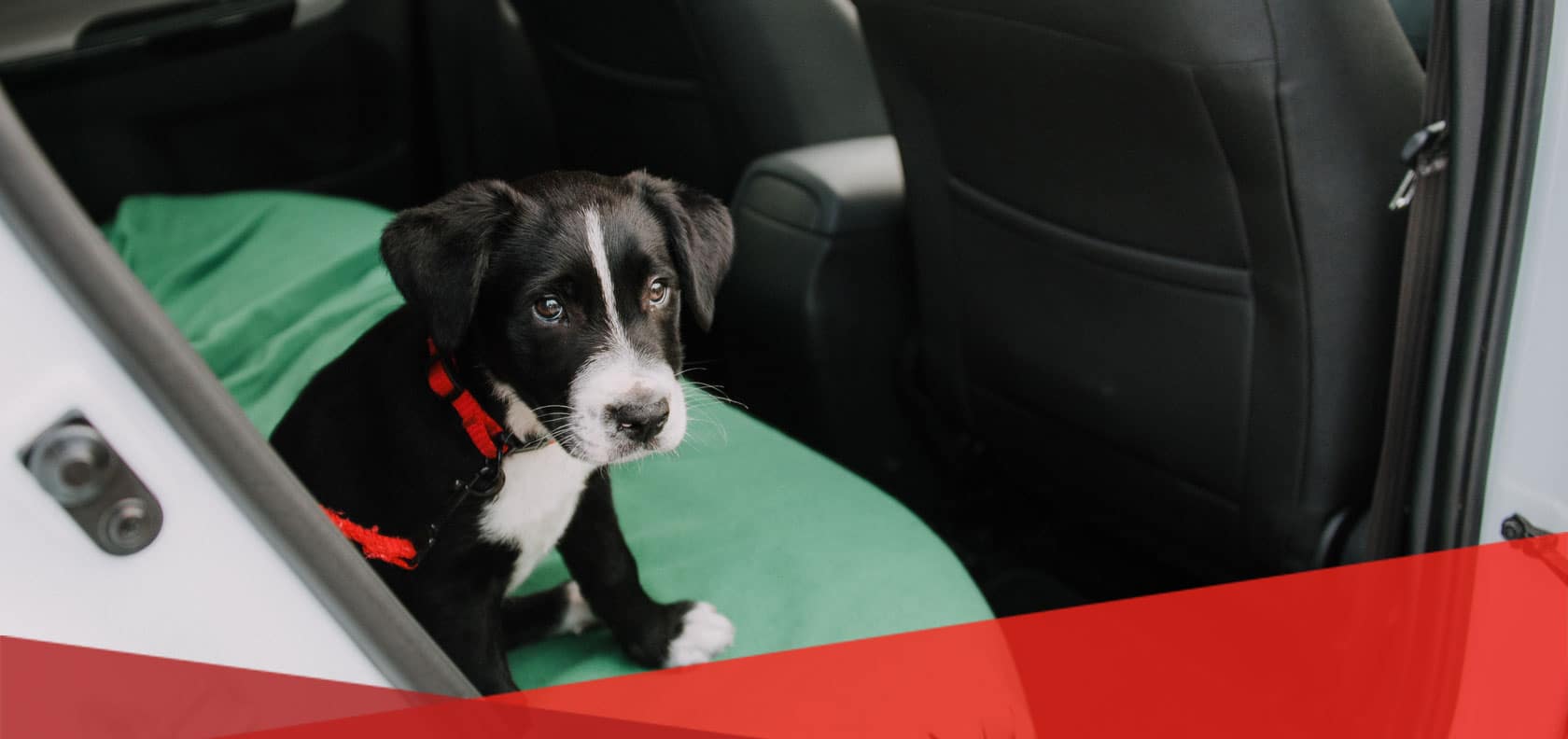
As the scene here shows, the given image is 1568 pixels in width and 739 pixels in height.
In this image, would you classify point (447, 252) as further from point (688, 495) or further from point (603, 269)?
point (688, 495)

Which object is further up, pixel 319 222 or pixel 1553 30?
pixel 1553 30

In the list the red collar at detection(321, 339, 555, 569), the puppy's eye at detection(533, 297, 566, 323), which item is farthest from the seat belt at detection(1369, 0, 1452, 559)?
the red collar at detection(321, 339, 555, 569)

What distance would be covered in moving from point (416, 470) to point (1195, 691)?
1.12 meters

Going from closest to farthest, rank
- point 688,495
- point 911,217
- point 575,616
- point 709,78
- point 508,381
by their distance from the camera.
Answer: point 508,381, point 575,616, point 688,495, point 911,217, point 709,78

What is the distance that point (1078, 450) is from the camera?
6.70 ft

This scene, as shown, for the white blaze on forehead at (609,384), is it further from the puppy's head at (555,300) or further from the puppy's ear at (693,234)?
the puppy's ear at (693,234)

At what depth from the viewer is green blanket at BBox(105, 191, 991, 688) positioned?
5.19 ft

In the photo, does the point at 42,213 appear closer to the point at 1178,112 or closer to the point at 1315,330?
the point at 1178,112

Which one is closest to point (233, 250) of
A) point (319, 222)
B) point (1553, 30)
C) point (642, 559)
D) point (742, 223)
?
point (319, 222)

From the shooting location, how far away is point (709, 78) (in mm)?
2311

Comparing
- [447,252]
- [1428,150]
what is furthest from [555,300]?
[1428,150]

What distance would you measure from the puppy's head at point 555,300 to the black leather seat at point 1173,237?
1.89ft

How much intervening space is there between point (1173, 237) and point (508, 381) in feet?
2.88

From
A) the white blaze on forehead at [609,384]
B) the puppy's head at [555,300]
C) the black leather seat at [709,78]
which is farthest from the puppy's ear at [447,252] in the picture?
the black leather seat at [709,78]
